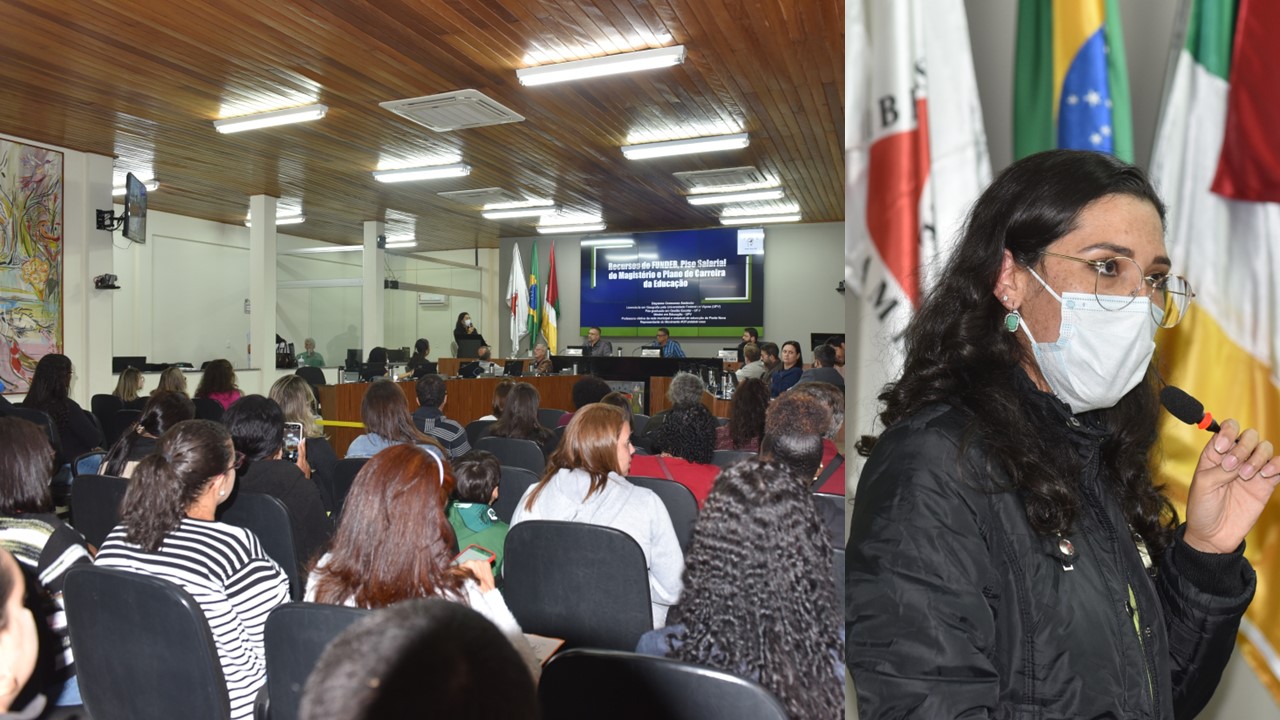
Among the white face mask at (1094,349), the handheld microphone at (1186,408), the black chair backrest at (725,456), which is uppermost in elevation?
the white face mask at (1094,349)

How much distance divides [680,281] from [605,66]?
7.57 meters

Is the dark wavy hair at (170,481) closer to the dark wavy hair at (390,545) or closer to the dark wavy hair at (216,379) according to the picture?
the dark wavy hair at (390,545)

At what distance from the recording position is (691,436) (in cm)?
353

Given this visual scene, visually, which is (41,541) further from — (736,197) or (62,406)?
(736,197)

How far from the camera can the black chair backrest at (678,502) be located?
9.78ft

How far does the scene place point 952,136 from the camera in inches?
37.2

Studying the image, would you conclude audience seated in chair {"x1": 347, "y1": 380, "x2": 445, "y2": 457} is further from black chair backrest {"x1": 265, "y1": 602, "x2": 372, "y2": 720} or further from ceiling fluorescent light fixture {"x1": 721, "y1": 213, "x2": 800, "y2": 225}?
ceiling fluorescent light fixture {"x1": 721, "y1": 213, "x2": 800, "y2": 225}

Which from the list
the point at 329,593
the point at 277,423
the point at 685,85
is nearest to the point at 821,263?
the point at 685,85

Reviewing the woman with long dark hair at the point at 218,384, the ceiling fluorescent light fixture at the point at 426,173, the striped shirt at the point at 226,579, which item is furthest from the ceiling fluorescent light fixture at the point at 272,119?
the striped shirt at the point at 226,579

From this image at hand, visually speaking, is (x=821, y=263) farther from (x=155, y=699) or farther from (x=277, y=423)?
(x=155, y=699)

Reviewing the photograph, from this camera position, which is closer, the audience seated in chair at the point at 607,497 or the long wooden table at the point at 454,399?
the audience seated in chair at the point at 607,497

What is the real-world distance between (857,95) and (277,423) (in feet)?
9.56

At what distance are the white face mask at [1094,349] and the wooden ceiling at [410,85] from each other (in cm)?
392

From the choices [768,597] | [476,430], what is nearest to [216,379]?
[476,430]
